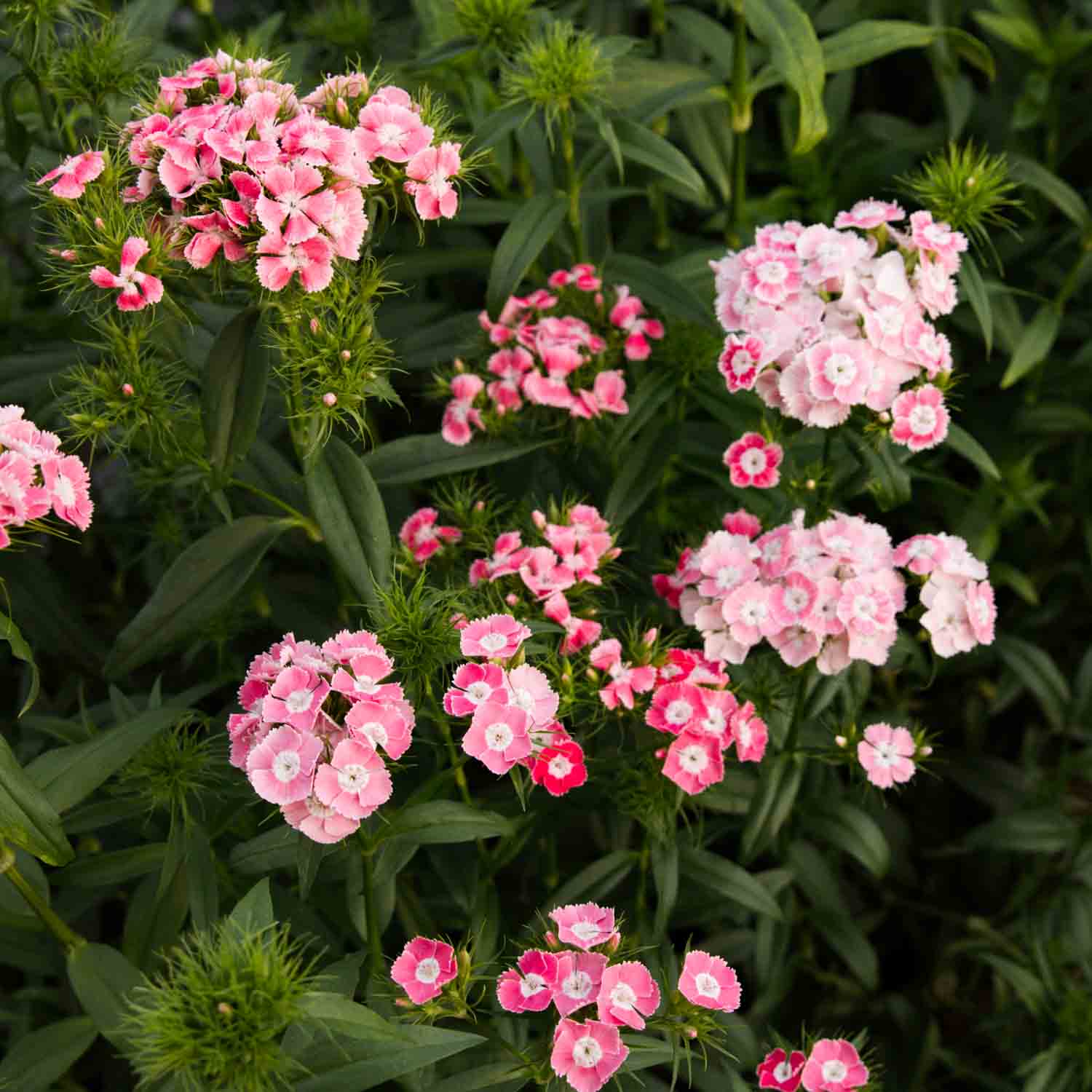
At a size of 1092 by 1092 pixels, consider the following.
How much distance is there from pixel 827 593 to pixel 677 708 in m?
0.35

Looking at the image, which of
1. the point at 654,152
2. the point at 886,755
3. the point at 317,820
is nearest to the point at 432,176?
the point at 654,152

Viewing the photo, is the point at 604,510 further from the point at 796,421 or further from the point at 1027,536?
the point at 1027,536

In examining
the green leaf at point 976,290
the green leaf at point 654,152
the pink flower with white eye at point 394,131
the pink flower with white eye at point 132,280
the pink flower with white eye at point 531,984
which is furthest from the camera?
the green leaf at point 654,152

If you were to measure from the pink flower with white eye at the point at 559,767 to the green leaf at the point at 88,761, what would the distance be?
2.40 ft

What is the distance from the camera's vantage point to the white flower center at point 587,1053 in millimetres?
1897

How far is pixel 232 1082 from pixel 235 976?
0.15m

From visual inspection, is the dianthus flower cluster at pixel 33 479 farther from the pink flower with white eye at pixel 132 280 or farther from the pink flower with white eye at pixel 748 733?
the pink flower with white eye at pixel 748 733

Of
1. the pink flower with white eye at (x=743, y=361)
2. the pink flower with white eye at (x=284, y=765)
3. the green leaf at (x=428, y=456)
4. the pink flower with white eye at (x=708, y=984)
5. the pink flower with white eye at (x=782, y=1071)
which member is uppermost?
the pink flower with white eye at (x=743, y=361)

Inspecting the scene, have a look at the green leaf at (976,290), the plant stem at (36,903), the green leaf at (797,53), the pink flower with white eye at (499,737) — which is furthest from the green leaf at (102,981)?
the green leaf at (797,53)

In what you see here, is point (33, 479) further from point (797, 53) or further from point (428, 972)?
point (797, 53)

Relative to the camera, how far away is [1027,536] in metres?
3.97

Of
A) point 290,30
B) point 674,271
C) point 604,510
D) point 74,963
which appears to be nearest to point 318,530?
point 604,510

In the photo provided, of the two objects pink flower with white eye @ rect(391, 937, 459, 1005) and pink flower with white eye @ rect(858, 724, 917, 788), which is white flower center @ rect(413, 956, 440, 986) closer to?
pink flower with white eye @ rect(391, 937, 459, 1005)

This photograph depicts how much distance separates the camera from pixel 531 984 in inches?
78.5
